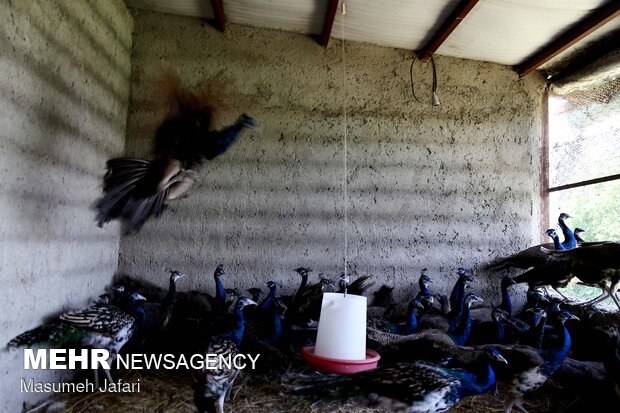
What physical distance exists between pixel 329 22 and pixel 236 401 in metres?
2.74

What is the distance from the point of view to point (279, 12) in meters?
3.32

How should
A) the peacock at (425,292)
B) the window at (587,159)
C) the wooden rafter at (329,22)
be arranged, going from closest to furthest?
the wooden rafter at (329,22) → the peacock at (425,292) → the window at (587,159)

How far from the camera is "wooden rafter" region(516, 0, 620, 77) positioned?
2.73 meters

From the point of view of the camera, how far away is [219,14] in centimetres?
330

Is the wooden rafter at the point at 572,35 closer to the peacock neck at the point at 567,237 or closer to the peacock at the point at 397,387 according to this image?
the peacock neck at the point at 567,237

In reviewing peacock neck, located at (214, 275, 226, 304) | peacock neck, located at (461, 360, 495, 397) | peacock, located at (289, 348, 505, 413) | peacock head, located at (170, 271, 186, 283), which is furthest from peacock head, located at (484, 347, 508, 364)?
peacock head, located at (170, 271, 186, 283)

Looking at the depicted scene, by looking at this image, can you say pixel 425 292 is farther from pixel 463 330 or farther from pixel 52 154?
pixel 52 154

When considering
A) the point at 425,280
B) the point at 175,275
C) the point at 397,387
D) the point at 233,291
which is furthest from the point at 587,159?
the point at 175,275

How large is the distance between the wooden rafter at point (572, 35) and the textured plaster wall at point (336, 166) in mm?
210

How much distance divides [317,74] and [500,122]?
1.71 m

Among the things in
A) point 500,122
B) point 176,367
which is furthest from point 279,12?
point 176,367

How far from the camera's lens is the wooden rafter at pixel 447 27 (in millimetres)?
2852

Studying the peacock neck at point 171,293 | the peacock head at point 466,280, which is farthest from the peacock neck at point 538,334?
the peacock neck at point 171,293

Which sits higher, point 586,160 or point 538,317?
point 586,160
